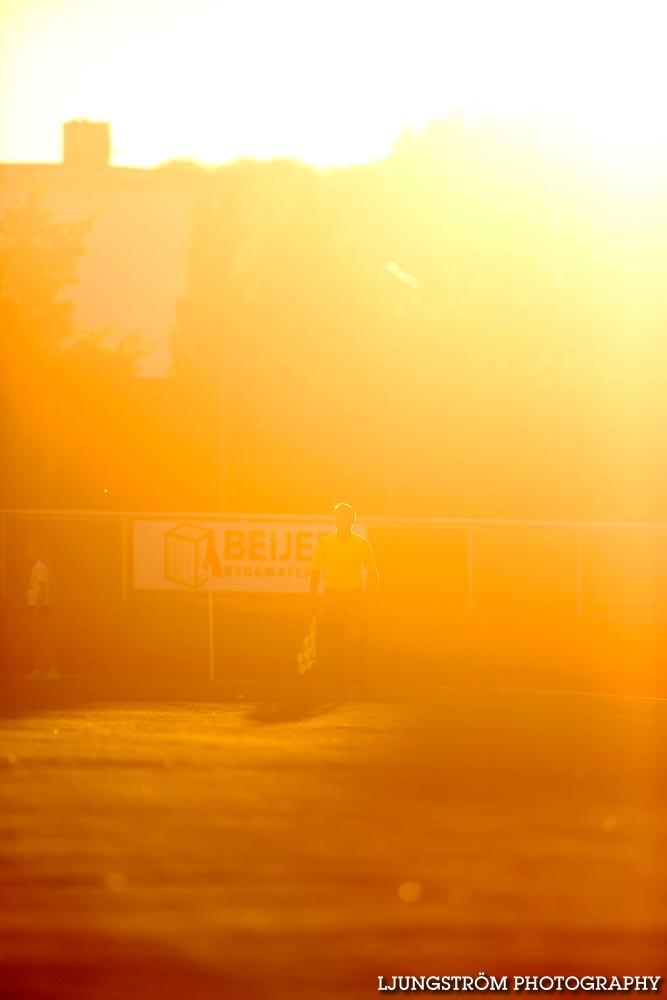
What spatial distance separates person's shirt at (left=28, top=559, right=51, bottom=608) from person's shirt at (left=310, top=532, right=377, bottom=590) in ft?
14.5

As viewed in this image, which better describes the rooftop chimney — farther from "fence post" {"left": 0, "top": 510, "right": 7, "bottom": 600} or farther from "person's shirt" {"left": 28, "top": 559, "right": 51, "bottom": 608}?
"person's shirt" {"left": 28, "top": 559, "right": 51, "bottom": 608}

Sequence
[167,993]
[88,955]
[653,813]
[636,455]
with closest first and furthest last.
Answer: [167,993], [88,955], [653,813], [636,455]

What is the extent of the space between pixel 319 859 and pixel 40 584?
1467 cm

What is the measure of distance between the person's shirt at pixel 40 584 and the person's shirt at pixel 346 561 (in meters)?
4.41

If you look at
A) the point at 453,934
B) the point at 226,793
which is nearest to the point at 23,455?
the point at 226,793

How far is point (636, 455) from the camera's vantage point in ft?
146

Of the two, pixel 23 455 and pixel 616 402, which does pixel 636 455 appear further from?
pixel 23 455

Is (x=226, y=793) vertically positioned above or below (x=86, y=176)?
below

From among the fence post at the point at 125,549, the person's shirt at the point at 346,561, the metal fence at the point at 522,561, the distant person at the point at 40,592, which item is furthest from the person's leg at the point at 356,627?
the fence post at the point at 125,549

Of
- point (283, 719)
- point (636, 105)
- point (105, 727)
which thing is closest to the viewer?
point (105, 727)

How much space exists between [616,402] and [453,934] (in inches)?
1531

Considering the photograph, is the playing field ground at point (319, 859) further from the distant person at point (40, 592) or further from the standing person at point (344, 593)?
the distant person at point (40, 592)

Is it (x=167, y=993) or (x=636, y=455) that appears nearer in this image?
(x=167, y=993)

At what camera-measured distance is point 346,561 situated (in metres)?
19.5
